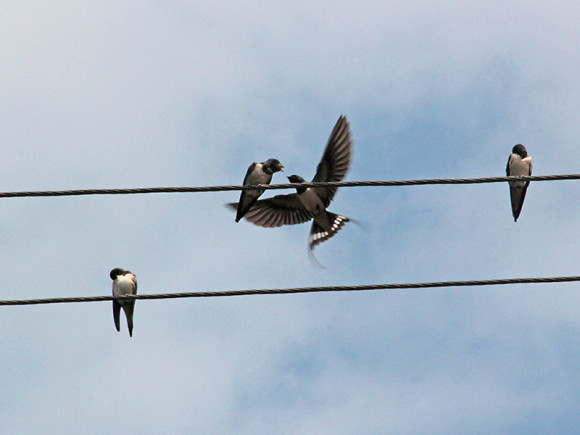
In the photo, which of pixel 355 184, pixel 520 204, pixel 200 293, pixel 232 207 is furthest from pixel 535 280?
pixel 232 207

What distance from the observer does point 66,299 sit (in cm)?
667

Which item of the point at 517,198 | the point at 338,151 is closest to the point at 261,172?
the point at 338,151

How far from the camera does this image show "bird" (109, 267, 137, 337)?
11.7 metres

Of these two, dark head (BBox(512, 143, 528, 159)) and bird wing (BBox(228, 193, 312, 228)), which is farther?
bird wing (BBox(228, 193, 312, 228))

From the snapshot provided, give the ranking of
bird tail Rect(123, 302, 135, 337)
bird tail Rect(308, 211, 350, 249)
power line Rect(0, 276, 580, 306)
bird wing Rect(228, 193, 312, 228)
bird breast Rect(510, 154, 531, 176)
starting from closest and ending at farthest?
1. power line Rect(0, 276, 580, 306)
2. bird tail Rect(123, 302, 135, 337)
3. bird breast Rect(510, 154, 531, 176)
4. bird tail Rect(308, 211, 350, 249)
5. bird wing Rect(228, 193, 312, 228)

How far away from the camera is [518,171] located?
12008 millimetres

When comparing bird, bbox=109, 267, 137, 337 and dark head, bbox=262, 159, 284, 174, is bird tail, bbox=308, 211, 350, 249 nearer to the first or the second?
dark head, bbox=262, 159, 284, 174

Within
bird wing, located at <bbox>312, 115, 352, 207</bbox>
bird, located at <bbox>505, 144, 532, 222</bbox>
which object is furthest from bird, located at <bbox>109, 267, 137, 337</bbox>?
bird, located at <bbox>505, 144, 532, 222</bbox>

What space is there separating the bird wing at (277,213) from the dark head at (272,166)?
5.18ft

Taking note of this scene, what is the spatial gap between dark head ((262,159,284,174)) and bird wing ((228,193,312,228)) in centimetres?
158

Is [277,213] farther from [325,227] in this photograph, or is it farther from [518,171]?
[518,171]

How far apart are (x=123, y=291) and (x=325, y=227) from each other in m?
2.70

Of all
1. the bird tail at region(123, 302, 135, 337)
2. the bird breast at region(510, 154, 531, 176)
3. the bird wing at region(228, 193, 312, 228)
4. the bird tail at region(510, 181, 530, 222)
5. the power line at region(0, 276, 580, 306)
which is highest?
the bird breast at region(510, 154, 531, 176)

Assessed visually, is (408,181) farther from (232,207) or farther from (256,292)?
(232,207)
